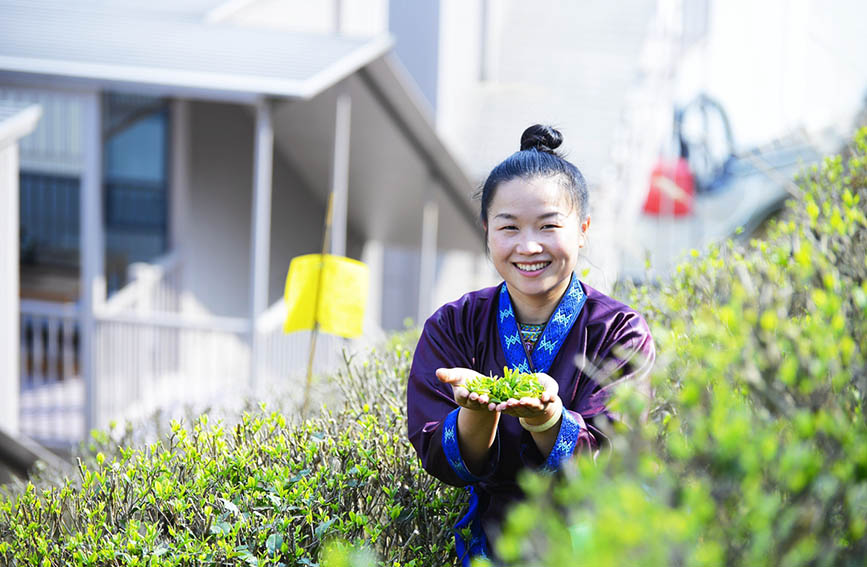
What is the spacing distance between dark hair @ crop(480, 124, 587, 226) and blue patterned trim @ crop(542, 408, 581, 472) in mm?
625

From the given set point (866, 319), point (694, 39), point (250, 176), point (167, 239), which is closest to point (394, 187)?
point (250, 176)

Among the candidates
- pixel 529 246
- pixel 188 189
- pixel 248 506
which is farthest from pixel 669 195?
pixel 248 506

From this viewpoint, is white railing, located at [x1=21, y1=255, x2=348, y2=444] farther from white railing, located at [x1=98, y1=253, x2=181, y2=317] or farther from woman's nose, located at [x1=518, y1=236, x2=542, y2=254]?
woman's nose, located at [x1=518, y1=236, x2=542, y2=254]

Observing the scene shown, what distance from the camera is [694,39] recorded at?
18.2 metres

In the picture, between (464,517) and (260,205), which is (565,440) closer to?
(464,517)

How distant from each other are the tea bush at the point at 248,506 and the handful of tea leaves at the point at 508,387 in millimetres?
513

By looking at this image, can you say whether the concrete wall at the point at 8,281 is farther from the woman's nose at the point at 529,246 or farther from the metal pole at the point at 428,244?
the woman's nose at the point at 529,246

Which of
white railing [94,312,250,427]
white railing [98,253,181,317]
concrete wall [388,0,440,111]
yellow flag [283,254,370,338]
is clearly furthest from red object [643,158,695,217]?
yellow flag [283,254,370,338]

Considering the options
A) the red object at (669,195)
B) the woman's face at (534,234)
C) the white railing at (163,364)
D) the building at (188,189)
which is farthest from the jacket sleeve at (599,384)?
the red object at (669,195)

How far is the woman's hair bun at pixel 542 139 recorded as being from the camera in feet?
8.36

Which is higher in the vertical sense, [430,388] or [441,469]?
[430,388]

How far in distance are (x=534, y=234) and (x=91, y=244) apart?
5.05 metres

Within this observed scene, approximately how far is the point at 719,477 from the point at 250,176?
8613mm

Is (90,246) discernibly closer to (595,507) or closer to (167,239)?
(167,239)
